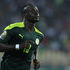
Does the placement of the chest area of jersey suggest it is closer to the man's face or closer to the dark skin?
the dark skin

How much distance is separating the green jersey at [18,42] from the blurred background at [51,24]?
5.25m

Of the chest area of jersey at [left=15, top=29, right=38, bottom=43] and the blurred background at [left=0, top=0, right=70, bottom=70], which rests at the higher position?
the blurred background at [left=0, top=0, right=70, bottom=70]

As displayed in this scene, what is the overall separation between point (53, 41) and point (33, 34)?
20.8 feet

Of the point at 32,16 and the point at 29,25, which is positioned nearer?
the point at 32,16

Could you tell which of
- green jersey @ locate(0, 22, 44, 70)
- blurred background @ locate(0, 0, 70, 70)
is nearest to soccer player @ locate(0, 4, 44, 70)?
green jersey @ locate(0, 22, 44, 70)

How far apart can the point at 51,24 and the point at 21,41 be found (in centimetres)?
708

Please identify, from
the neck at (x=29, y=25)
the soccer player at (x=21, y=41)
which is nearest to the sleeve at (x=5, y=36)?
the soccer player at (x=21, y=41)

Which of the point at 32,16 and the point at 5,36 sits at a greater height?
the point at 32,16

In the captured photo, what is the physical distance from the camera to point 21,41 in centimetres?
346

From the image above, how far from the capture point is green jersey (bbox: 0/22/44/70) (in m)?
3.39

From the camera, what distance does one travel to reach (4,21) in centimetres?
995

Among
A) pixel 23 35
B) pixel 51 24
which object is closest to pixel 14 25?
pixel 23 35

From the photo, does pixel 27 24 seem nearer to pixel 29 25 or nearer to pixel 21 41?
pixel 29 25

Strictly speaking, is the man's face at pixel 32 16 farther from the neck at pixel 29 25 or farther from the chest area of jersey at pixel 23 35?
the chest area of jersey at pixel 23 35
